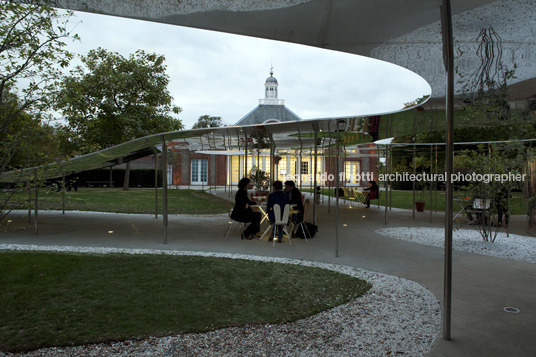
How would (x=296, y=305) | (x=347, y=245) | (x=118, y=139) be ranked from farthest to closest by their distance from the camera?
(x=118, y=139) → (x=347, y=245) → (x=296, y=305)

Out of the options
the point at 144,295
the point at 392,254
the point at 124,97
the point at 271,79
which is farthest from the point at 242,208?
the point at 271,79

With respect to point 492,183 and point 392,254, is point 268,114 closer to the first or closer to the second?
point 492,183

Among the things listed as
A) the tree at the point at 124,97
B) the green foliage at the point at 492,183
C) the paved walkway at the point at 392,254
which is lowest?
the paved walkway at the point at 392,254

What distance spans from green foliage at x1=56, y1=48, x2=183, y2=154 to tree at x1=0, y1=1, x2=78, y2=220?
2114 centimetres

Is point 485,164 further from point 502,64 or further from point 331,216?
point 331,216

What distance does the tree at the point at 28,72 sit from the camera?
312 cm

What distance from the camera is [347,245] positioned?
7.61 m

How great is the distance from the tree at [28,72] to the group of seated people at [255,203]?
4872 millimetres

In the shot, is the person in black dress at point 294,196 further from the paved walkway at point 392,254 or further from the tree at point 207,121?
the tree at point 207,121

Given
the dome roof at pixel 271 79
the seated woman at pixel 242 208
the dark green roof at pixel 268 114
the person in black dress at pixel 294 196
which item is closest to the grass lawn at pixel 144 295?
the seated woman at pixel 242 208

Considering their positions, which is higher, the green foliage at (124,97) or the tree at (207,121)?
the tree at (207,121)

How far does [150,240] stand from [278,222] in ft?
8.94

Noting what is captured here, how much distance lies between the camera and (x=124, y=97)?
80.3ft

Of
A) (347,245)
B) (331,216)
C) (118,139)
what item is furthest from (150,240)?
(118,139)
